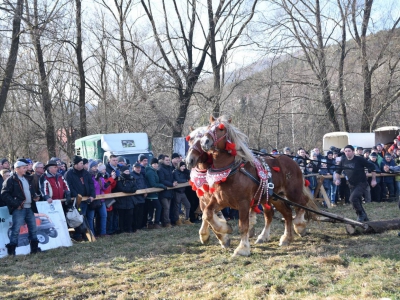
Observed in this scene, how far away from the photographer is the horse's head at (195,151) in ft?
22.9

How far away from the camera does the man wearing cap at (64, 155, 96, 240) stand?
10086 mm

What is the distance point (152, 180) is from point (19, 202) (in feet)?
12.6

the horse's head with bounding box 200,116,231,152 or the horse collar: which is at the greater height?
the horse's head with bounding box 200,116,231,152

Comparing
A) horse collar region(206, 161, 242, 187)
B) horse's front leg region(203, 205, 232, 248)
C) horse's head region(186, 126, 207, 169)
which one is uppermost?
horse's head region(186, 126, 207, 169)

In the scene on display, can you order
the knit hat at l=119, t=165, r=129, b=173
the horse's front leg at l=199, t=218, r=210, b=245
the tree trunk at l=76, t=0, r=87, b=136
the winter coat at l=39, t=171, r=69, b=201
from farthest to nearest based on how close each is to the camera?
the tree trunk at l=76, t=0, r=87, b=136
the knit hat at l=119, t=165, r=129, b=173
the winter coat at l=39, t=171, r=69, b=201
the horse's front leg at l=199, t=218, r=210, b=245

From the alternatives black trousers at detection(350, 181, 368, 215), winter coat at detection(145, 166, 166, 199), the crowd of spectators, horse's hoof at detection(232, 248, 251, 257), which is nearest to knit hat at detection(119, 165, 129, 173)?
the crowd of spectators

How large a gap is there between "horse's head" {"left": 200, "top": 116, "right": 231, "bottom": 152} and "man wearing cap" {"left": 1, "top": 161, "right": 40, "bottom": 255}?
371 centimetres

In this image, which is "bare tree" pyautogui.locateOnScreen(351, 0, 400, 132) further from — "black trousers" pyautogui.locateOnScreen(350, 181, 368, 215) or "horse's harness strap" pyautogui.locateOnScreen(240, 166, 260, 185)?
"horse's harness strap" pyautogui.locateOnScreen(240, 166, 260, 185)

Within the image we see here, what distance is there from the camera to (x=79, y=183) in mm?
10133

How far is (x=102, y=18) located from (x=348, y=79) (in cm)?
1415

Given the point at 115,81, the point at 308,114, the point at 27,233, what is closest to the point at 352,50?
the point at 308,114

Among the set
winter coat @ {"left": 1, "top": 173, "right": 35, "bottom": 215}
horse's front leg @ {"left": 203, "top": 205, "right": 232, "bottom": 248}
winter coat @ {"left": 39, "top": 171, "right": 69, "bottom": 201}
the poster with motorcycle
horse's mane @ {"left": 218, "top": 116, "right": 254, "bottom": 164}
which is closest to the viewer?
horse's mane @ {"left": 218, "top": 116, "right": 254, "bottom": 164}

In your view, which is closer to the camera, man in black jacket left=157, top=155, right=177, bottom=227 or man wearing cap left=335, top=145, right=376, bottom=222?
man wearing cap left=335, top=145, right=376, bottom=222

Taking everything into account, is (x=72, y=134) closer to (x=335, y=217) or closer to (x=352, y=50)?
(x=352, y=50)
